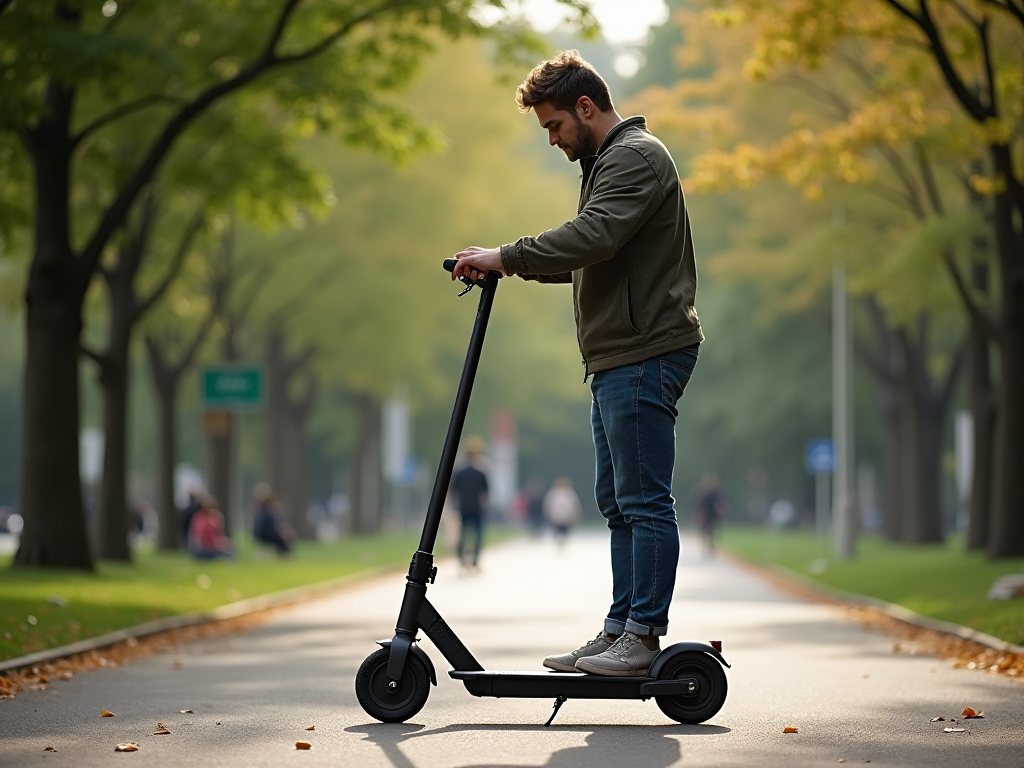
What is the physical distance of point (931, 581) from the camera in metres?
19.5

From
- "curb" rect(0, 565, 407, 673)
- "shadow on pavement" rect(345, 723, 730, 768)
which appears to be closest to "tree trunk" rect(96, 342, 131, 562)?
"curb" rect(0, 565, 407, 673)

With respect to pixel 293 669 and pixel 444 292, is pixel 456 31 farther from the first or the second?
pixel 444 292

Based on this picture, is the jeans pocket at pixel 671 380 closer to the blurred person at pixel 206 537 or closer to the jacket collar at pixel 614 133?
the jacket collar at pixel 614 133

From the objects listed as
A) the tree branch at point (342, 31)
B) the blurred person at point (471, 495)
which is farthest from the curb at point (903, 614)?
the tree branch at point (342, 31)

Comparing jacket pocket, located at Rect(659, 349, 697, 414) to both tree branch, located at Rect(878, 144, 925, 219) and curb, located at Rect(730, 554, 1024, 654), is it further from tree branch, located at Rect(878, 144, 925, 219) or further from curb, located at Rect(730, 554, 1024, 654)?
tree branch, located at Rect(878, 144, 925, 219)

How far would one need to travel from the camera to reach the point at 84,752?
20.7 ft

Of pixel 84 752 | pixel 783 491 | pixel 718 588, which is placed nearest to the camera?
pixel 84 752

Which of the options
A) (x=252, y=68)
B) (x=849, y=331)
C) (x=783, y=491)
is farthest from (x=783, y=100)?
(x=783, y=491)

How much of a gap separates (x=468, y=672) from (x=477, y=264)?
143 cm

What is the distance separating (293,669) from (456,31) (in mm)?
9393

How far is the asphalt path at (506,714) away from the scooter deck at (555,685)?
16 centimetres

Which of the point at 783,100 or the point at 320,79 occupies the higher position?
the point at 783,100

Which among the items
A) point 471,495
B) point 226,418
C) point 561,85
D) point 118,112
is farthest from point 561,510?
point 561,85

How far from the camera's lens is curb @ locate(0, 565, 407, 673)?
10398mm
